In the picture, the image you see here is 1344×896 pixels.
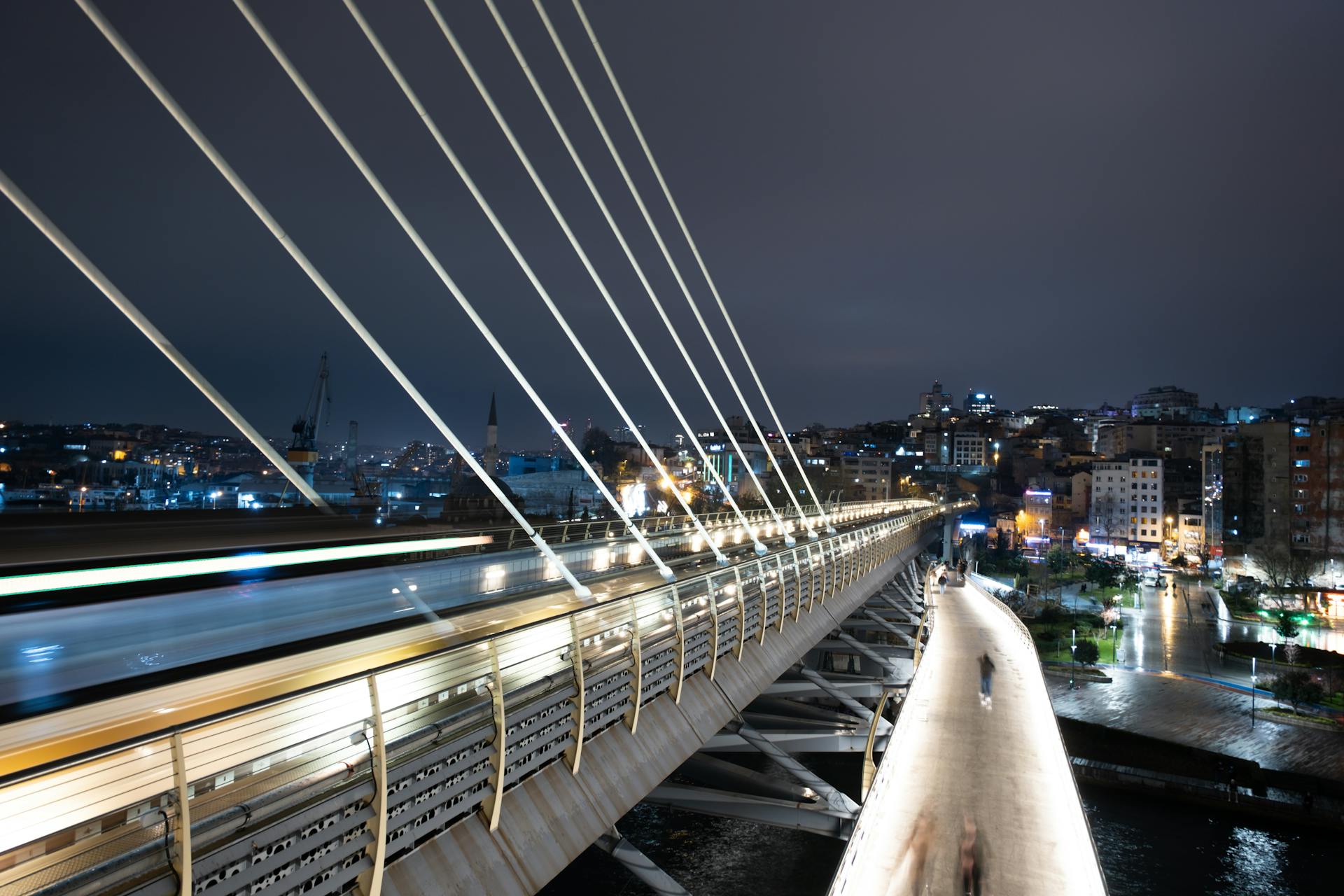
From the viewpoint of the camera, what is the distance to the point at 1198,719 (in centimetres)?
3606

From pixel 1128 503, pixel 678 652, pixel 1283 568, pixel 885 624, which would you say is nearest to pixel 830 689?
pixel 678 652

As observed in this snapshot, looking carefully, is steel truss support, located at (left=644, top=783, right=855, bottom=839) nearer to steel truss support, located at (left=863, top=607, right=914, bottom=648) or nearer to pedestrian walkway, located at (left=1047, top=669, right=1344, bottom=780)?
steel truss support, located at (left=863, top=607, right=914, bottom=648)

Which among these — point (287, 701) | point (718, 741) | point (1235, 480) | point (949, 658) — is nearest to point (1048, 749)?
point (718, 741)

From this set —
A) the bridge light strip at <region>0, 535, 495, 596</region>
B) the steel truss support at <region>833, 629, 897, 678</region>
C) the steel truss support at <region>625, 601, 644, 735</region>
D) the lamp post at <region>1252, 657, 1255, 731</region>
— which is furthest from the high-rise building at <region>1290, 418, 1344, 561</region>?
the steel truss support at <region>625, 601, 644, 735</region>

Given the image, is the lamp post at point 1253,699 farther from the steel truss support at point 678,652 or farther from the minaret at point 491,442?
the minaret at point 491,442

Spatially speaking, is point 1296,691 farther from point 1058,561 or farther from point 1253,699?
point 1058,561

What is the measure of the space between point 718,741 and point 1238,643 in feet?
165

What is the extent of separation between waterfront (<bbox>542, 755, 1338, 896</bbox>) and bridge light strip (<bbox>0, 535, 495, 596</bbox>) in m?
12.6

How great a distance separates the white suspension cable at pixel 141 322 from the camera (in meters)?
6.02

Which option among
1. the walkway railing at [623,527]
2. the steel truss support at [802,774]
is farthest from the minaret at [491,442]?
the steel truss support at [802,774]

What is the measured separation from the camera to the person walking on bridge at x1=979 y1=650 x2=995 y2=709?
16.5 meters

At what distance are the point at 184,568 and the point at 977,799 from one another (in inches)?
429

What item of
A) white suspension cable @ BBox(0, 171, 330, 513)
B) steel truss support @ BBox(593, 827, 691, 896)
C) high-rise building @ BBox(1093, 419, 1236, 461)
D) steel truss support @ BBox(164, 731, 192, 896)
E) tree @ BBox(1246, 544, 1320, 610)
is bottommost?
tree @ BBox(1246, 544, 1320, 610)

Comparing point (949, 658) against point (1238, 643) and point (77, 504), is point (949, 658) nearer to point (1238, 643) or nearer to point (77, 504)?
point (77, 504)
